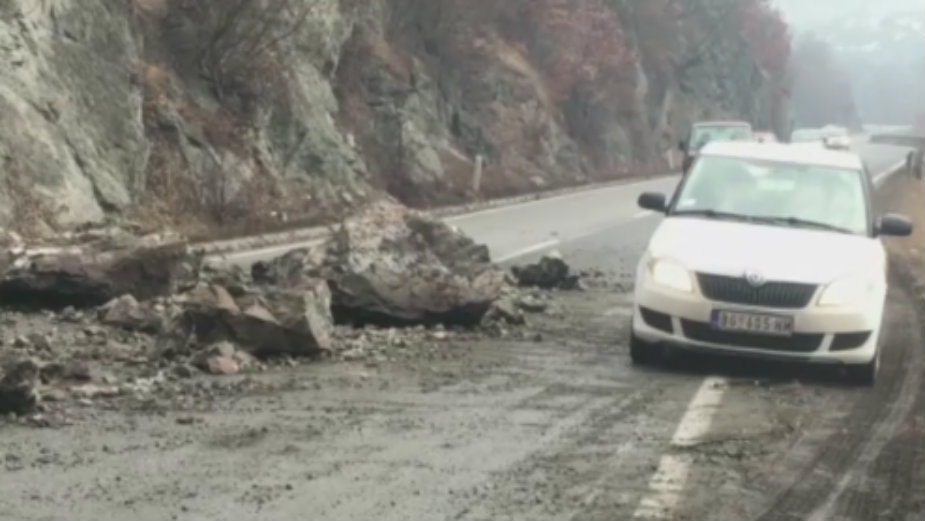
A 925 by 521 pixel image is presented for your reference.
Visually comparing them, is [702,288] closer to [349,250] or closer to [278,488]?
[349,250]

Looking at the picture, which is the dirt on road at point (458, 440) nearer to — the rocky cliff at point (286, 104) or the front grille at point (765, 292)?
the front grille at point (765, 292)

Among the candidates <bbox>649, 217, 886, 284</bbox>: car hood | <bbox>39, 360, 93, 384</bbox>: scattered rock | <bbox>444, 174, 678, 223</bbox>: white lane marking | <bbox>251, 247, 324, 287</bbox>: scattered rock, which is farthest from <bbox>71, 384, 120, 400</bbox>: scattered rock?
<bbox>444, 174, 678, 223</bbox>: white lane marking

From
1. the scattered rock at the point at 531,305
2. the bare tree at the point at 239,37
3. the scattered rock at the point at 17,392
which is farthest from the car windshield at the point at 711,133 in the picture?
the scattered rock at the point at 17,392

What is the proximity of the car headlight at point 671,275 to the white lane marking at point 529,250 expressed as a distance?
8293 millimetres

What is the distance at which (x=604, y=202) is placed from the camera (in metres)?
36.2

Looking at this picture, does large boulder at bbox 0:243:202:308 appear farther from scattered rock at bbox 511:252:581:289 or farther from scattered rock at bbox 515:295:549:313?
scattered rock at bbox 511:252:581:289

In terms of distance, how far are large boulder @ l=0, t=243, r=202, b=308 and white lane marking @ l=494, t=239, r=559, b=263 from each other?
654 cm

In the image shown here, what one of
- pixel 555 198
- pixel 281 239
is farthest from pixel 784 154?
pixel 555 198

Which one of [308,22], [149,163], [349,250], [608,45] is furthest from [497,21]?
[349,250]

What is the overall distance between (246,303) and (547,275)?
19.8 feet

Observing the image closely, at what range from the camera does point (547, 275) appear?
16.4 metres

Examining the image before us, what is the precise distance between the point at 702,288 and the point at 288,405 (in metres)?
3.22

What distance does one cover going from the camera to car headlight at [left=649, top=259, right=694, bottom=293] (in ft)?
35.1

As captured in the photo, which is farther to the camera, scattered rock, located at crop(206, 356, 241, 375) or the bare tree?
the bare tree
